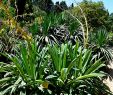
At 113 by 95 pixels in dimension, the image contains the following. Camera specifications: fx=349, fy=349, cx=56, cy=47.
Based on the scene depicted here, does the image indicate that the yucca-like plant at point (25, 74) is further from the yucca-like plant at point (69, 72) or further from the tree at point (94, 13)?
the tree at point (94, 13)

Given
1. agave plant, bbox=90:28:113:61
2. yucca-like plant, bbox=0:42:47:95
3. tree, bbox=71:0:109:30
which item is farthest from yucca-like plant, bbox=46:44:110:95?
tree, bbox=71:0:109:30

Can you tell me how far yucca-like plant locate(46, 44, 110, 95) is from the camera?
18.5 ft

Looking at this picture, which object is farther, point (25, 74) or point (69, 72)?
point (69, 72)

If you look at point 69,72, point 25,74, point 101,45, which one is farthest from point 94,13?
point 25,74

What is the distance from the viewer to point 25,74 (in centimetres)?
567

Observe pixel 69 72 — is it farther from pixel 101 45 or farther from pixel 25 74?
pixel 101 45

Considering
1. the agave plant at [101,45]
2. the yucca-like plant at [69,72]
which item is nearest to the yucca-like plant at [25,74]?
the yucca-like plant at [69,72]

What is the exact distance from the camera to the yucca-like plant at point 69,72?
5648mm

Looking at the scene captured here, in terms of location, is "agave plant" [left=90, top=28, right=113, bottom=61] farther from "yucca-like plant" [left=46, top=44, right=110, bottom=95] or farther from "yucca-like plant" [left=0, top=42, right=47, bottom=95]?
"yucca-like plant" [left=0, top=42, right=47, bottom=95]

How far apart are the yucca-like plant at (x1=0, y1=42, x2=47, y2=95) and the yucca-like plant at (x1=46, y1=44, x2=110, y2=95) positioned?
20 cm

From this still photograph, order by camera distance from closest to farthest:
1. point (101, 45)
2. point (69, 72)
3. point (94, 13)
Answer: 1. point (69, 72)
2. point (101, 45)
3. point (94, 13)

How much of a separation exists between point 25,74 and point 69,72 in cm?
75

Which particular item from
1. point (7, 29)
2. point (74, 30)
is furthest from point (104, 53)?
point (7, 29)

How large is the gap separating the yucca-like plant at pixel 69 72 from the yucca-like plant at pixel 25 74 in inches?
8.0
